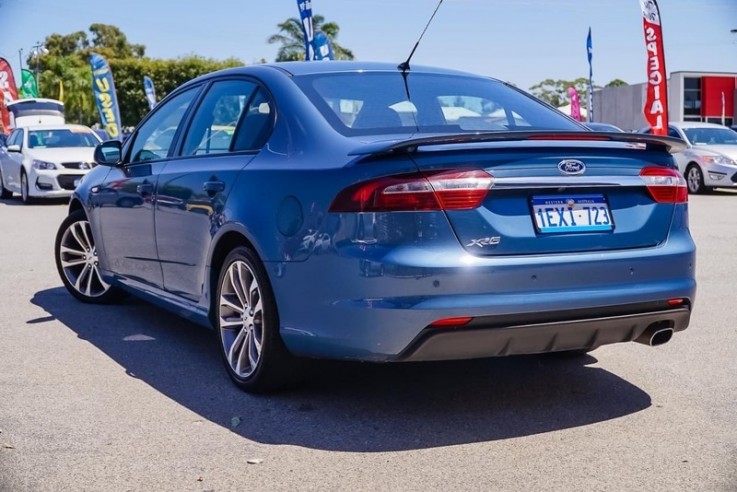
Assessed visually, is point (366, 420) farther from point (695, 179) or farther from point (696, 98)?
point (696, 98)

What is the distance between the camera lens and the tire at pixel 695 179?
19737 millimetres

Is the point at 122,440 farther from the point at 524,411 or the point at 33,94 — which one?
the point at 33,94

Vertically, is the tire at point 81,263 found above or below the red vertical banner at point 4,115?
below

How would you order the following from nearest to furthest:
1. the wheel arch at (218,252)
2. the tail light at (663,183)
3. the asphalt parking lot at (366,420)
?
1. the asphalt parking lot at (366,420)
2. the tail light at (663,183)
3. the wheel arch at (218,252)

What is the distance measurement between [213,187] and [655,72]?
17254 millimetres

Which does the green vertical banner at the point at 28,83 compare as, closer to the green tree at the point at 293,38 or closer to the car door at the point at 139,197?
the green tree at the point at 293,38

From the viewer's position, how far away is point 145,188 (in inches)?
228

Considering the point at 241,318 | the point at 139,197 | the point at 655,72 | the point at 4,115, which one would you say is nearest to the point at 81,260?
the point at 139,197

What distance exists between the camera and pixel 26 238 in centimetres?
1252

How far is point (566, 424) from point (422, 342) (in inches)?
32.2

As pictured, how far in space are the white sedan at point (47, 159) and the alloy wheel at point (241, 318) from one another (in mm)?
14466

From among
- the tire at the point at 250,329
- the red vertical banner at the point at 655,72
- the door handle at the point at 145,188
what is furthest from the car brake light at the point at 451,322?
the red vertical banner at the point at 655,72

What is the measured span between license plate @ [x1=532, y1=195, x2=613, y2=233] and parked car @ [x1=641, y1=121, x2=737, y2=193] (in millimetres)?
15439

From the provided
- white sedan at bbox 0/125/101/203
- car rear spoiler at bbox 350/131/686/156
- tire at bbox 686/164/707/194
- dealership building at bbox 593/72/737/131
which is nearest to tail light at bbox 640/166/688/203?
car rear spoiler at bbox 350/131/686/156
